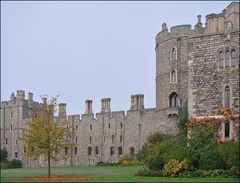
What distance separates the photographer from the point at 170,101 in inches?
1896

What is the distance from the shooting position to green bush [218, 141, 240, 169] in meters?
24.7

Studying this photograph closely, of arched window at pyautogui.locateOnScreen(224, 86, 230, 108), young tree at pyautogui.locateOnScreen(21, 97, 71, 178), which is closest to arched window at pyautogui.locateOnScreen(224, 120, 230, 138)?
arched window at pyautogui.locateOnScreen(224, 86, 230, 108)

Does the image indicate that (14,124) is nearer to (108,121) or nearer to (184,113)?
(108,121)

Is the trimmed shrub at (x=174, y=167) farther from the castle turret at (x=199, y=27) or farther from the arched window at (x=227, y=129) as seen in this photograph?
the castle turret at (x=199, y=27)

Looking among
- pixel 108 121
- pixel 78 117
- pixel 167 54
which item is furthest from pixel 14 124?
pixel 167 54

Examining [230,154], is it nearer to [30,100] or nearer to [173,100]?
[173,100]

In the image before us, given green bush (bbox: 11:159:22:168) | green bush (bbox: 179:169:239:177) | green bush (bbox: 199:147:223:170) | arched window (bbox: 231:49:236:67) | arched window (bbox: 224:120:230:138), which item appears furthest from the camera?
green bush (bbox: 11:159:22:168)

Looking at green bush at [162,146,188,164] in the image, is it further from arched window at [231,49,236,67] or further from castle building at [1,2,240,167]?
arched window at [231,49,236,67]

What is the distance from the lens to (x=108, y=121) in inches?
2356

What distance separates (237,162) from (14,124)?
51535 millimetres

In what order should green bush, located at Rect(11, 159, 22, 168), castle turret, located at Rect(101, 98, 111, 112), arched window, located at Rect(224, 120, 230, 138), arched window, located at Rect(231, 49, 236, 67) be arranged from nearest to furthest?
arched window, located at Rect(224, 120, 230, 138), arched window, located at Rect(231, 49, 236, 67), castle turret, located at Rect(101, 98, 111, 112), green bush, located at Rect(11, 159, 22, 168)

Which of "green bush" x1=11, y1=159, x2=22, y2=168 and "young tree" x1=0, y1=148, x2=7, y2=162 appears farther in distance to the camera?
"young tree" x1=0, y1=148, x2=7, y2=162

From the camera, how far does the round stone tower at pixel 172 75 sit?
47.1m

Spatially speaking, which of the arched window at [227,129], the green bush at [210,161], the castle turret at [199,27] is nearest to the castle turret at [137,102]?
the castle turret at [199,27]
